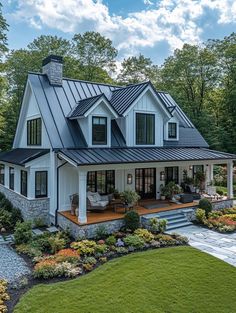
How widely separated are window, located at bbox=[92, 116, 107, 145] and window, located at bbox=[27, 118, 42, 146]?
3111mm

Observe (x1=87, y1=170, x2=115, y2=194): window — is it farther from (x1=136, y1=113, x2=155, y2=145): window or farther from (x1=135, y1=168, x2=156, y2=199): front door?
(x1=136, y1=113, x2=155, y2=145): window

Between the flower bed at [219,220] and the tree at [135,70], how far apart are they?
24.6 meters

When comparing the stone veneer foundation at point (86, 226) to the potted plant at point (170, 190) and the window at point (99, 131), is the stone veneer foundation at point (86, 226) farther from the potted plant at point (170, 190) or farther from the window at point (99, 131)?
the window at point (99, 131)

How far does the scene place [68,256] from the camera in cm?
940

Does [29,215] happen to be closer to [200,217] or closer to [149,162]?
[149,162]

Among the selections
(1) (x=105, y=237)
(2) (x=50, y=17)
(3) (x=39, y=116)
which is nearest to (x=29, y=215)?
(1) (x=105, y=237)

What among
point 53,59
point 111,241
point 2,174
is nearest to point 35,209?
point 111,241

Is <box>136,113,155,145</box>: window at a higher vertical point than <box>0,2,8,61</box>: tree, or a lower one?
lower

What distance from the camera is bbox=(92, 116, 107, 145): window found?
1427 cm

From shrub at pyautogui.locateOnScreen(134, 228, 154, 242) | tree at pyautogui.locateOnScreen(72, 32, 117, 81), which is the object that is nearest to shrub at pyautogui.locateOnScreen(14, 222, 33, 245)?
shrub at pyautogui.locateOnScreen(134, 228, 154, 242)

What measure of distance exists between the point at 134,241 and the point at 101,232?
5.67 feet

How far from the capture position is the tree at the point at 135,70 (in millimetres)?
Answer: 35812

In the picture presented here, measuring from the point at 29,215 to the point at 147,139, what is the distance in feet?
24.9

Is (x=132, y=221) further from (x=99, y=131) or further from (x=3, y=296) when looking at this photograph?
(x=3, y=296)
